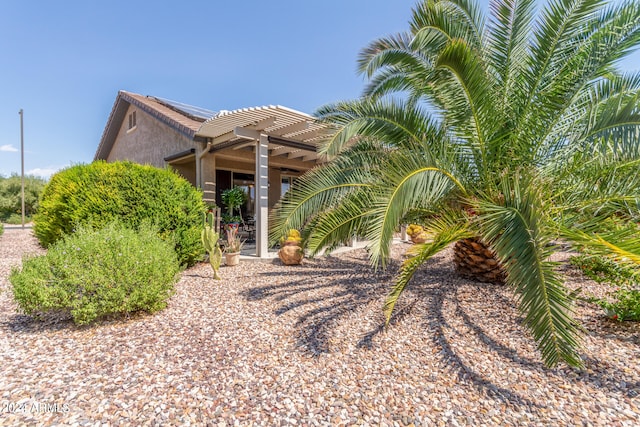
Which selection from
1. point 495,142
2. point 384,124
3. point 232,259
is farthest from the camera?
point 232,259

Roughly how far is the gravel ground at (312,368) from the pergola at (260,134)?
3.81 metres

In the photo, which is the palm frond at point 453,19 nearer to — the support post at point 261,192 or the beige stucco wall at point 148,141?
the support post at point 261,192

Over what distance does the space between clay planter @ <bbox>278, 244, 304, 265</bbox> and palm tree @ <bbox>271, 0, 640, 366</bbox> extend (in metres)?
2.01

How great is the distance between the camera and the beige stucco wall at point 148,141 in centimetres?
1051

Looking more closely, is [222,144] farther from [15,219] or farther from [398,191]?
[15,219]

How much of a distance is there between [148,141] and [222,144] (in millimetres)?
5242

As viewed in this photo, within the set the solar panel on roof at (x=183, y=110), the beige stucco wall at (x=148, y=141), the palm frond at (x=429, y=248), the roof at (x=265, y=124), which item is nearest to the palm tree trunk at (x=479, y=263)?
the palm frond at (x=429, y=248)

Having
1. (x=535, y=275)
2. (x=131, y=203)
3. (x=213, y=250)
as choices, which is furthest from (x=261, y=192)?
(x=535, y=275)

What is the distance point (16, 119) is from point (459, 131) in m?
28.4

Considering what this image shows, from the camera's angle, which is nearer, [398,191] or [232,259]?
[398,191]

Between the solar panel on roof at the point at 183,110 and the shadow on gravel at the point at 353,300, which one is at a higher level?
the solar panel on roof at the point at 183,110

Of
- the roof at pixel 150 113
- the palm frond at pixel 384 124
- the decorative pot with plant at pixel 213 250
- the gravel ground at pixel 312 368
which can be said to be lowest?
the gravel ground at pixel 312 368

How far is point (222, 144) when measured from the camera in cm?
867

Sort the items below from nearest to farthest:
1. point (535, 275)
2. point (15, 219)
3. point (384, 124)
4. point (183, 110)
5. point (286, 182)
Answer: 1. point (535, 275)
2. point (384, 124)
3. point (183, 110)
4. point (286, 182)
5. point (15, 219)
